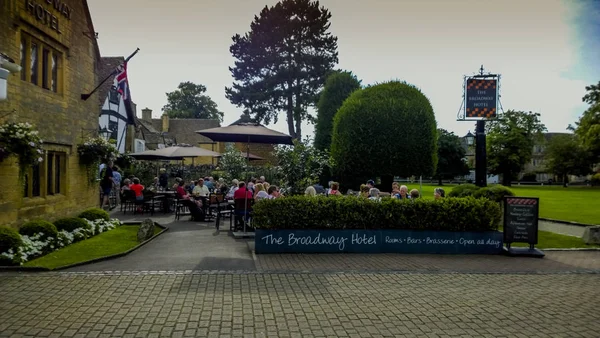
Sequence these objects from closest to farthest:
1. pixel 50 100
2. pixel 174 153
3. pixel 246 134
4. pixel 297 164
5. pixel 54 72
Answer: pixel 50 100 < pixel 54 72 < pixel 297 164 < pixel 246 134 < pixel 174 153

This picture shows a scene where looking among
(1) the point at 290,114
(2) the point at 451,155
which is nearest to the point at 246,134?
(1) the point at 290,114

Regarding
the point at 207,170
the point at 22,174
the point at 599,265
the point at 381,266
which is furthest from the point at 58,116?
the point at 207,170

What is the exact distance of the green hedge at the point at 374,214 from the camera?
10.5m

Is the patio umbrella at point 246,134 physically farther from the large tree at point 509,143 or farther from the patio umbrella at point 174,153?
the large tree at point 509,143

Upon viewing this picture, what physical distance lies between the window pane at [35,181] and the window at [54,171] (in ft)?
1.33

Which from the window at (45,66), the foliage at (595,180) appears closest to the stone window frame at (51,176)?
the window at (45,66)

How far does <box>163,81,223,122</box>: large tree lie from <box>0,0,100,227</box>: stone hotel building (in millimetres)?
61673

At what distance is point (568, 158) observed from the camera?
7112 cm

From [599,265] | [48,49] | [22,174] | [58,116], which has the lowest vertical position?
[599,265]

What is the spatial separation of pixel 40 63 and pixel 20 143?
3363 millimetres

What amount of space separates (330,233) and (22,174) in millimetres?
7089

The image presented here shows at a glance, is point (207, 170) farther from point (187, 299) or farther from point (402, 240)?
point (187, 299)

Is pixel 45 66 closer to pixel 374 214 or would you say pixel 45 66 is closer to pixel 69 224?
pixel 69 224

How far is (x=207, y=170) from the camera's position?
103ft
